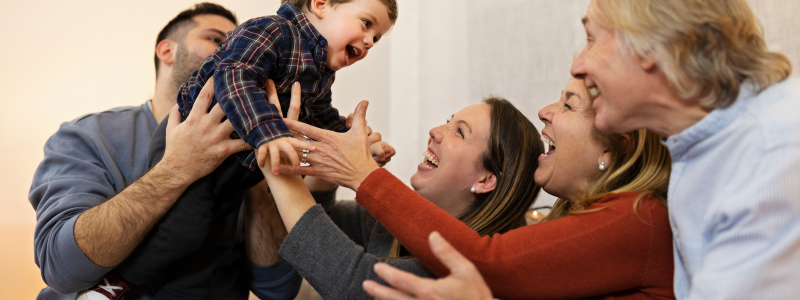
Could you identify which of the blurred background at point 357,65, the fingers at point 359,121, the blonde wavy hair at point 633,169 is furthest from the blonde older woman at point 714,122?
the blurred background at point 357,65

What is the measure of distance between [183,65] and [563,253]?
184 cm

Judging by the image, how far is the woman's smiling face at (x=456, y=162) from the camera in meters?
1.69

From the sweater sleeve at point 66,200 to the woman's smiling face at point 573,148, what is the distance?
1332 mm

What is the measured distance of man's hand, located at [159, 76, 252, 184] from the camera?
1378 millimetres

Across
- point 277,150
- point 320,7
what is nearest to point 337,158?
point 277,150

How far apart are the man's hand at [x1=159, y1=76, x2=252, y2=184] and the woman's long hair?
0.65 metres

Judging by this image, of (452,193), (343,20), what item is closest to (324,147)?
(343,20)

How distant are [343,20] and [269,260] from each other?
963 mm

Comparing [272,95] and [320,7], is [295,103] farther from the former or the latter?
[320,7]

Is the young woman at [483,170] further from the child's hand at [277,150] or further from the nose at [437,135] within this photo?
the child's hand at [277,150]

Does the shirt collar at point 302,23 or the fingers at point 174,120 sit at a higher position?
the shirt collar at point 302,23

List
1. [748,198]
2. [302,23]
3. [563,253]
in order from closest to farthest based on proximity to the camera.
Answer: [748,198] → [563,253] → [302,23]

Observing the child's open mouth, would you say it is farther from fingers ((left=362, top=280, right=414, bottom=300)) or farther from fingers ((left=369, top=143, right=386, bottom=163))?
fingers ((left=362, top=280, right=414, bottom=300))

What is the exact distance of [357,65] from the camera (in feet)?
10.0
